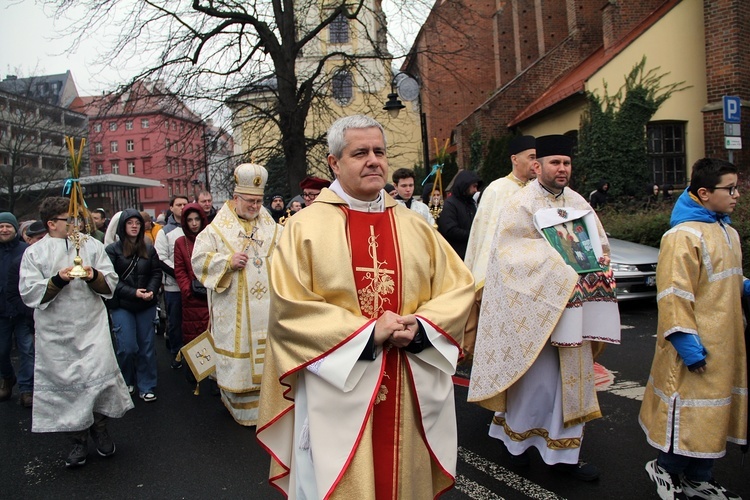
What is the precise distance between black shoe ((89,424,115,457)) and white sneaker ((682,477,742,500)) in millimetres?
4284

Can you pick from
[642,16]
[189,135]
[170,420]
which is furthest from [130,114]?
[642,16]

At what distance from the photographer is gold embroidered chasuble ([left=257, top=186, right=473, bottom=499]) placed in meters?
2.68

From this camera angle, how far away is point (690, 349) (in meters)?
A: 3.56

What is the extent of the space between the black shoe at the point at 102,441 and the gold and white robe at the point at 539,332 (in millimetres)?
3035

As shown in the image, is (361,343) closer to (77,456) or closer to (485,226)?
(485,226)

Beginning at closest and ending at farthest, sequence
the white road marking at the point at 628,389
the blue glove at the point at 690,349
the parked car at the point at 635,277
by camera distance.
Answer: the blue glove at the point at 690,349
the white road marking at the point at 628,389
the parked car at the point at 635,277

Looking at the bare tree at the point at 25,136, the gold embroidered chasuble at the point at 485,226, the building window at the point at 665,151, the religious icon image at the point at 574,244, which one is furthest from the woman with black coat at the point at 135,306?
the bare tree at the point at 25,136

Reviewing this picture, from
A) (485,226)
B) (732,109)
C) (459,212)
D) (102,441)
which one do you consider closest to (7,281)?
(102,441)

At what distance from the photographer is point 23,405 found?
22.7 ft

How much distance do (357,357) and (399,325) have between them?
22 cm

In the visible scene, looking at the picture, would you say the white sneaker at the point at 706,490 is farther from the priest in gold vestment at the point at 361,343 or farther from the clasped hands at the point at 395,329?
the clasped hands at the point at 395,329

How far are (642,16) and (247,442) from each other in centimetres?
1993

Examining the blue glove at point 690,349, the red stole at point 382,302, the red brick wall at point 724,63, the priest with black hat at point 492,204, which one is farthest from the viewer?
the red brick wall at point 724,63

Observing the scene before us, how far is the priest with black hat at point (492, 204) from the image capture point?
A: 549cm
